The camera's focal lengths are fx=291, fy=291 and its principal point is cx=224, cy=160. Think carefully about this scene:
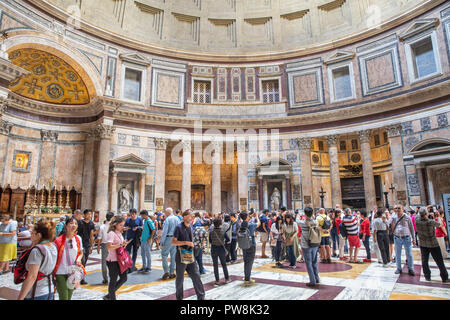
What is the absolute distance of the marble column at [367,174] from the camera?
1836 cm

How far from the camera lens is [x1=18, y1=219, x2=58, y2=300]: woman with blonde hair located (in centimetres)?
296

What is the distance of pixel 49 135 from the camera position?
18859 mm

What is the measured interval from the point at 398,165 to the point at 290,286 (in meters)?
14.9

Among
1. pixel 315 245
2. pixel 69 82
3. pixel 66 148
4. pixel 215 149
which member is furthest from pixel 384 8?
pixel 66 148

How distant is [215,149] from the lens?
838 inches

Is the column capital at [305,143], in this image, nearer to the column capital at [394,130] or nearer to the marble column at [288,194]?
the marble column at [288,194]

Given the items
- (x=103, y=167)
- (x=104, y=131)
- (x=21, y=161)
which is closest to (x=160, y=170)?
(x=103, y=167)

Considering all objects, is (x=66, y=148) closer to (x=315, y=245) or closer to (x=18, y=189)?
(x=18, y=189)

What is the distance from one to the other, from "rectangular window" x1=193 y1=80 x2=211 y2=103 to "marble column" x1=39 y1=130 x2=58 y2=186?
10076 mm

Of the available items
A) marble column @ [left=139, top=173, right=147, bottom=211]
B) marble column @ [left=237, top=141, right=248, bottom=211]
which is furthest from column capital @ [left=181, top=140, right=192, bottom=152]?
marble column @ [left=237, top=141, right=248, bottom=211]

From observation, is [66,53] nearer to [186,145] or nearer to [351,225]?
[186,145]

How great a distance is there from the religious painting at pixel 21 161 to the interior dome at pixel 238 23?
9.00 metres

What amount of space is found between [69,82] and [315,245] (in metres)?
19.3

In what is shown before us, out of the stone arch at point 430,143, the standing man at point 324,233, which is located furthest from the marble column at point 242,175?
the standing man at point 324,233
